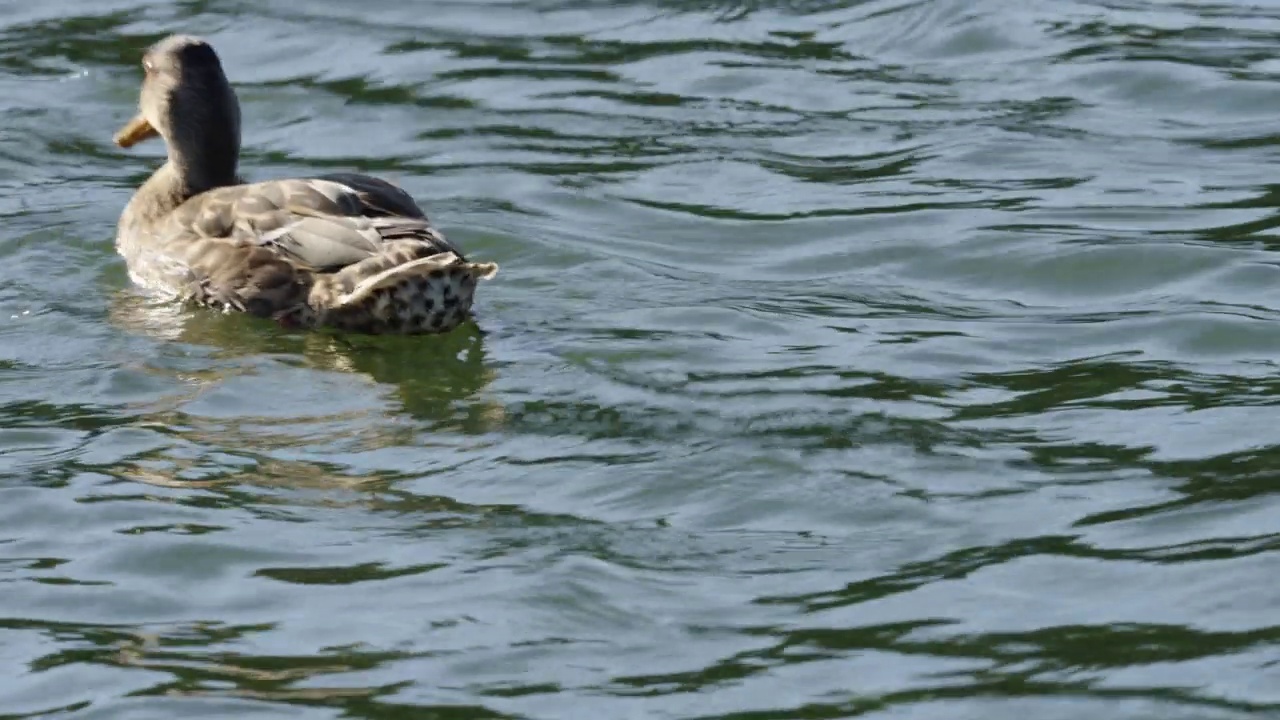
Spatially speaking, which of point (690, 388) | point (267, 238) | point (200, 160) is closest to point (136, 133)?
point (200, 160)

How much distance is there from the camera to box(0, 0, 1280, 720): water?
21.7 feet

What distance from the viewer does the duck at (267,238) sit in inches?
375

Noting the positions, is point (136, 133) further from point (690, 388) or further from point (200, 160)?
point (690, 388)

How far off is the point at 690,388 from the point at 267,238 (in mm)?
2214

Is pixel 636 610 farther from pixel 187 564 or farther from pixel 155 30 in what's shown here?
pixel 155 30

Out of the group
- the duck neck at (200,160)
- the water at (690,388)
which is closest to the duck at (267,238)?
the duck neck at (200,160)

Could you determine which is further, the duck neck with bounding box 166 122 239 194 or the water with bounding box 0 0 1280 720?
the duck neck with bounding box 166 122 239 194

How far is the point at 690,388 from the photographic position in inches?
352

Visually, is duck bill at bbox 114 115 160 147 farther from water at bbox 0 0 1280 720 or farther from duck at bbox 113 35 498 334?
water at bbox 0 0 1280 720

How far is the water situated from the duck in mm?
182

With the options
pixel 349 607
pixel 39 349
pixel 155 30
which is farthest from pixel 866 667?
pixel 155 30

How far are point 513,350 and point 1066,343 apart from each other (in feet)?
7.26

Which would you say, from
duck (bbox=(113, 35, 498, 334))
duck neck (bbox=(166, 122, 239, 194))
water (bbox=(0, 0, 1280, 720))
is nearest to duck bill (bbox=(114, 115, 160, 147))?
duck (bbox=(113, 35, 498, 334))

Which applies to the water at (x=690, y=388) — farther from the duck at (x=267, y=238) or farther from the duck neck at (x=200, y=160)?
the duck neck at (x=200, y=160)
